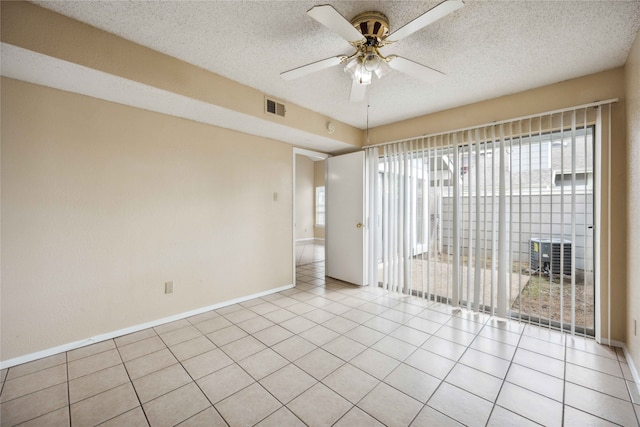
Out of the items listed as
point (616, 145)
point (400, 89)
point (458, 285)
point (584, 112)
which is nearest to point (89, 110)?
point (400, 89)

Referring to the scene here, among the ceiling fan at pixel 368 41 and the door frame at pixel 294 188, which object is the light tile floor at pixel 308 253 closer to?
the door frame at pixel 294 188

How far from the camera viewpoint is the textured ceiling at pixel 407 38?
5.54 feet

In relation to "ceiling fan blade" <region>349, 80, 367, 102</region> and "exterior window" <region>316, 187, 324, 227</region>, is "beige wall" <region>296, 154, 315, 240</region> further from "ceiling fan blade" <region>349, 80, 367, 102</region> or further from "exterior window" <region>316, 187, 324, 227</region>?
"ceiling fan blade" <region>349, 80, 367, 102</region>

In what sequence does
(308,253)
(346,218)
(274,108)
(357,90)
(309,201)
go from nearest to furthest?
(357,90) → (274,108) → (346,218) → (308,253) → (309,201)

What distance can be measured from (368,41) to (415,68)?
0.40 metres

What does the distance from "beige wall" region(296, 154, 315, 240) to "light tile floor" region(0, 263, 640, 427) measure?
20.0 feet

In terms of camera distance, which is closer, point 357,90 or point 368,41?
point 368,41

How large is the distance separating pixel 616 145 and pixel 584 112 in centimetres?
40

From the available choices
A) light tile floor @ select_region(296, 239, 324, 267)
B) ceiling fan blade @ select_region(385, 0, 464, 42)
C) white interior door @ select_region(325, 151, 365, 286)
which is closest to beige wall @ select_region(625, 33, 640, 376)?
ceiling fan blade @ select_region(385, 0, 464, 42)

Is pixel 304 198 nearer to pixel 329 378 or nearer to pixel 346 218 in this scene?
pixel 346 218

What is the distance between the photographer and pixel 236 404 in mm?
1700

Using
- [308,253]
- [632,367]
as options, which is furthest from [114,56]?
[308,253]

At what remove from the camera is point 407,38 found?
1980mm

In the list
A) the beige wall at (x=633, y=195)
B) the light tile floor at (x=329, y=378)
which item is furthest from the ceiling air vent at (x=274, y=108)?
the beige wall at (x=633, y=195)
